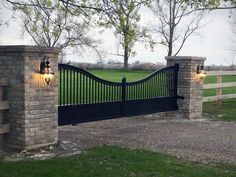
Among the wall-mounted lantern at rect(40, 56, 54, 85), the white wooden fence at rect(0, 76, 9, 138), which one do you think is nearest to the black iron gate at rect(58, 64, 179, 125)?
the wall-mounted lantern at rect(40, 56, 54, 85)

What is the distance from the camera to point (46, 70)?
7590 millimetres

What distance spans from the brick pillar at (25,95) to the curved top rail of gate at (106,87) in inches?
45.4

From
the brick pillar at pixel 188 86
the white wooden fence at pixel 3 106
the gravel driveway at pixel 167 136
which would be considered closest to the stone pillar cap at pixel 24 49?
the white wooden fence at pixel 3 106

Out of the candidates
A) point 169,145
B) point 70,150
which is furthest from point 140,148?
point 70,150

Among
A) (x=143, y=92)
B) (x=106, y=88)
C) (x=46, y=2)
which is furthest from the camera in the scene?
(x=143, y=92)

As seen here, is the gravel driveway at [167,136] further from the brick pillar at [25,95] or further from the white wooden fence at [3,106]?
the white wooden fence at [3,106]

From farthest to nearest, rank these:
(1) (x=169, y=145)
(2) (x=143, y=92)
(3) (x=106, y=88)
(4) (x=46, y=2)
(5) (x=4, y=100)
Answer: (2) (x=143, y=92), (3) (x=106, y=88), (1) (x=169, y=145), (5) (x=4, y=100), (4) (x=46, y=2)

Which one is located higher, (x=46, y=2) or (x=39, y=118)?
(x=46, y=2)

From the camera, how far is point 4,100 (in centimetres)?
752

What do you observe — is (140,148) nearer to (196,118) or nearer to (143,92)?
(143,92)

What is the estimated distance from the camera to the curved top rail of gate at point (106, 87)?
9.16m

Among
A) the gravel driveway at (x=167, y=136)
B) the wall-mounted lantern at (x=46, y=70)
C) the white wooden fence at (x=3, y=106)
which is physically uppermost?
the wall-mounted lantern at (x=46, y=70)

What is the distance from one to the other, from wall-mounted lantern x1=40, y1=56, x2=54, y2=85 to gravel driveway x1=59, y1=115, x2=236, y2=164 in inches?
53.8

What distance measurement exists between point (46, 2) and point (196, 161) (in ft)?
11.6
